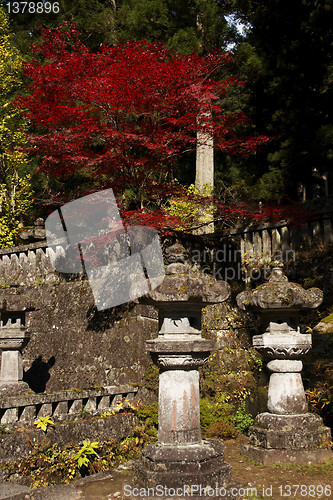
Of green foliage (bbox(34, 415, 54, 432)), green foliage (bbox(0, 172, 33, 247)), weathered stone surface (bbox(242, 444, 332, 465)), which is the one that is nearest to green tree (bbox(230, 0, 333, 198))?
weathered stone surface (bbox(242, 444, 332, 465))

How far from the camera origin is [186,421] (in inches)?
189

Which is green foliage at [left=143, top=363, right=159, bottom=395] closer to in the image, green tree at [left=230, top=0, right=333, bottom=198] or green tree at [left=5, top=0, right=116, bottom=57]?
green tree at [left=230, top=0, right=333, bottom=198]

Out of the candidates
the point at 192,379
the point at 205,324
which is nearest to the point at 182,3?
the point at 205,324

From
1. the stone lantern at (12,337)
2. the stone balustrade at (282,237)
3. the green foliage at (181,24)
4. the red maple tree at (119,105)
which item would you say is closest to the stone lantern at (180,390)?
the stone lantern at (12,337)

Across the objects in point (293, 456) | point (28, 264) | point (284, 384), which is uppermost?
point (28, 264)

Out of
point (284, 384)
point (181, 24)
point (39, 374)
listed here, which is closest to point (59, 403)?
point (284, 384)

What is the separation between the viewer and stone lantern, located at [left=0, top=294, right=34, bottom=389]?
694cm

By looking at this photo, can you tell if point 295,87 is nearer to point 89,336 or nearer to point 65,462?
point 89,336

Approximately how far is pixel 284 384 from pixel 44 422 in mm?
3425

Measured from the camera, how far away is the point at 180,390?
4.82m

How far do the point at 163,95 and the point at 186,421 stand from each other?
707 cm

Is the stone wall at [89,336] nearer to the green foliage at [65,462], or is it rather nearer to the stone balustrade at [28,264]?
the stone balustrade at [28,264]

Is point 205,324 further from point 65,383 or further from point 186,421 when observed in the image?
point 186,421

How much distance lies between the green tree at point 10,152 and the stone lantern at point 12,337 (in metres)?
8.34
